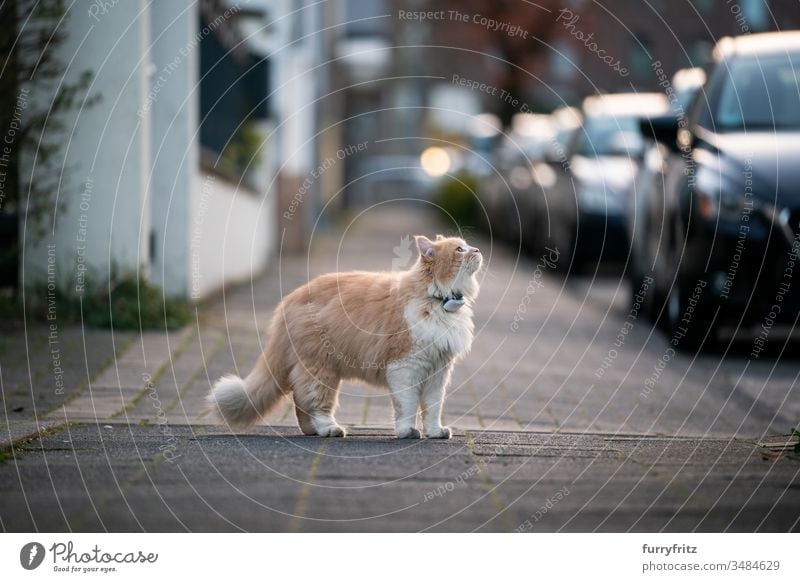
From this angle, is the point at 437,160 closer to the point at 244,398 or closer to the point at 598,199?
the point at 598,199

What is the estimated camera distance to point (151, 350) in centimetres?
882

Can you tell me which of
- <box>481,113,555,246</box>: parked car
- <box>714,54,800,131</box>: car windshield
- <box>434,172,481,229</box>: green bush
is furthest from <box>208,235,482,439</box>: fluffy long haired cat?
<box>434,172,481,229</box>: green bush

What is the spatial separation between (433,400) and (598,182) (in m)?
9.36

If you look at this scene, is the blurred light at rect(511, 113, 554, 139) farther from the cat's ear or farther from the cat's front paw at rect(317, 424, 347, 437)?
the cat's front paw at rect(317, 424, 347, 437)

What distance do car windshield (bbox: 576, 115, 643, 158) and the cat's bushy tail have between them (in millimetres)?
9691

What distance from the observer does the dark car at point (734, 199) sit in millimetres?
8758

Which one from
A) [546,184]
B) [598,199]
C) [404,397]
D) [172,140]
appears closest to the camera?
[404,397]

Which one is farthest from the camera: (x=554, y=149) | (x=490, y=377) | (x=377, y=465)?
(x=554, y=149)

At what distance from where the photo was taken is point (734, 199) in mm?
8898

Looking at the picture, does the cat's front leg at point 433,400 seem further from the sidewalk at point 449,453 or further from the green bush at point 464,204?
the green bush at point 464,204

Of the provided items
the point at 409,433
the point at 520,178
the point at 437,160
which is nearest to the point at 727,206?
the point at 409,433

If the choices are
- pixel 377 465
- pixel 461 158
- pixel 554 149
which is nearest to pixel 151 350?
pixel 377 465

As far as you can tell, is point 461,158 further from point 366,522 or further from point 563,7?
point 366,522
